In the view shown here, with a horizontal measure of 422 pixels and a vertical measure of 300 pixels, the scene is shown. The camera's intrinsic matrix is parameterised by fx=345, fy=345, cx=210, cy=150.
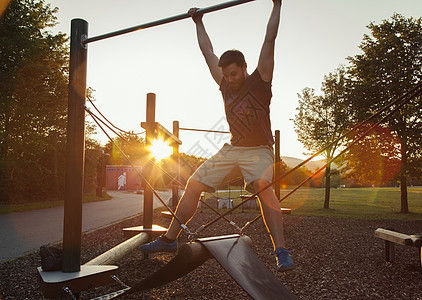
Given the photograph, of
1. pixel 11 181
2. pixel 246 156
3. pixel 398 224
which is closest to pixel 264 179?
pixel 246 156

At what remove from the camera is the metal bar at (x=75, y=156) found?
323 cm

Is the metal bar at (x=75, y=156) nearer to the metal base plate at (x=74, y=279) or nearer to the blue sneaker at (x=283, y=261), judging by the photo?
the metal base plate at (x=74, y=279)

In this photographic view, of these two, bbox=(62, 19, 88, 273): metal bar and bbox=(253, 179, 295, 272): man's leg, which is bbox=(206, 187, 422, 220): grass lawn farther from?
bbox=(62, 19, 88, 273): metal bar

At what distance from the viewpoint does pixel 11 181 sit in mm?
16703

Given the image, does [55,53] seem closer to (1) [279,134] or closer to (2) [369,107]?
(1) [279,134]

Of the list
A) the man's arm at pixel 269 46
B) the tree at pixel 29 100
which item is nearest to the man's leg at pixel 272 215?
the man's arm at pixel 269 46

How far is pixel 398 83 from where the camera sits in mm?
14547

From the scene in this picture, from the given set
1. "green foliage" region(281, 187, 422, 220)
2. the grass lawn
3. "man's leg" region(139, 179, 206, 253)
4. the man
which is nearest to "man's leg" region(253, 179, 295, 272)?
the man

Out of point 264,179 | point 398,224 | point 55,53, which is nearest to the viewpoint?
point 264,179

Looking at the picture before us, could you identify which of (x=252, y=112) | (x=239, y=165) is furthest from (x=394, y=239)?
(x=252, y=112)

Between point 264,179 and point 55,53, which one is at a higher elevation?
point 55,53

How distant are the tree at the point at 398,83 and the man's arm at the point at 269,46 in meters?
13.3

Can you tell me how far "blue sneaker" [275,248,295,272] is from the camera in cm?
265

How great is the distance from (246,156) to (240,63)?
82 centimetres
